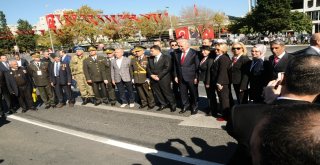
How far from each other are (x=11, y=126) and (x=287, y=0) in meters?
45.5

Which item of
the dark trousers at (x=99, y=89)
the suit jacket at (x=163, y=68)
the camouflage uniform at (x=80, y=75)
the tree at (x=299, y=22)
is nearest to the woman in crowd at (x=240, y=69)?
the suit jacket at (x=163, y=68)

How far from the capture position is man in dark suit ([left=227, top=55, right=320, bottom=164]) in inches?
74.0

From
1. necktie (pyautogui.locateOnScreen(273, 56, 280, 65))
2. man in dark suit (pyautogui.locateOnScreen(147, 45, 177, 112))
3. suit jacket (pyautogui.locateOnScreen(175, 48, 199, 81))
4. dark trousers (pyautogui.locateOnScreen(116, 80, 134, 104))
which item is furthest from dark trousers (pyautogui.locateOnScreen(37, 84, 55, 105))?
necktie (pyautogui.locateOnScreen(273, 56, 280, 65))

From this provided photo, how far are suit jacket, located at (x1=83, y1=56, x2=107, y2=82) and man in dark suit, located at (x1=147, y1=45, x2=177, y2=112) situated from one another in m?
1.74

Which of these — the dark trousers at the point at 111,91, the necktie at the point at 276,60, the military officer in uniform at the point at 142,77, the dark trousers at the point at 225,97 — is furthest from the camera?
the dark trousers at the point at 111,91

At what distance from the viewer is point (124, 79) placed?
8492 millimetres

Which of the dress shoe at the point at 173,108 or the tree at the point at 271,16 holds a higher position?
the tree at the point at 271,16

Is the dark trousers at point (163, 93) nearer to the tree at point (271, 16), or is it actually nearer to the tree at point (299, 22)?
the tree at point (271, 16)

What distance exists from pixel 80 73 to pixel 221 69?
16.3 ft

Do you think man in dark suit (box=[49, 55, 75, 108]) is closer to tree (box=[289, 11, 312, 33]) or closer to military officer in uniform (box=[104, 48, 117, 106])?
military officer in uniform (box=[104, 48, 117, 106])

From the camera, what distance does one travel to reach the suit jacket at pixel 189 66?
23.2ft

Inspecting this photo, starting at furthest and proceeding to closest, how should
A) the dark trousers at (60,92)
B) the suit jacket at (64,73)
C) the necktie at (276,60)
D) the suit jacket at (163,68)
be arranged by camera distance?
the dark trousers at (60,92) < the suit jacket at (64,73) < the suit jacket at (163,68) < the necktie at (276,60)

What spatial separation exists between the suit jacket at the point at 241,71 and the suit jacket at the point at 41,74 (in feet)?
20.9

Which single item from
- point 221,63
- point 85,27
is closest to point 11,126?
point 221,63
